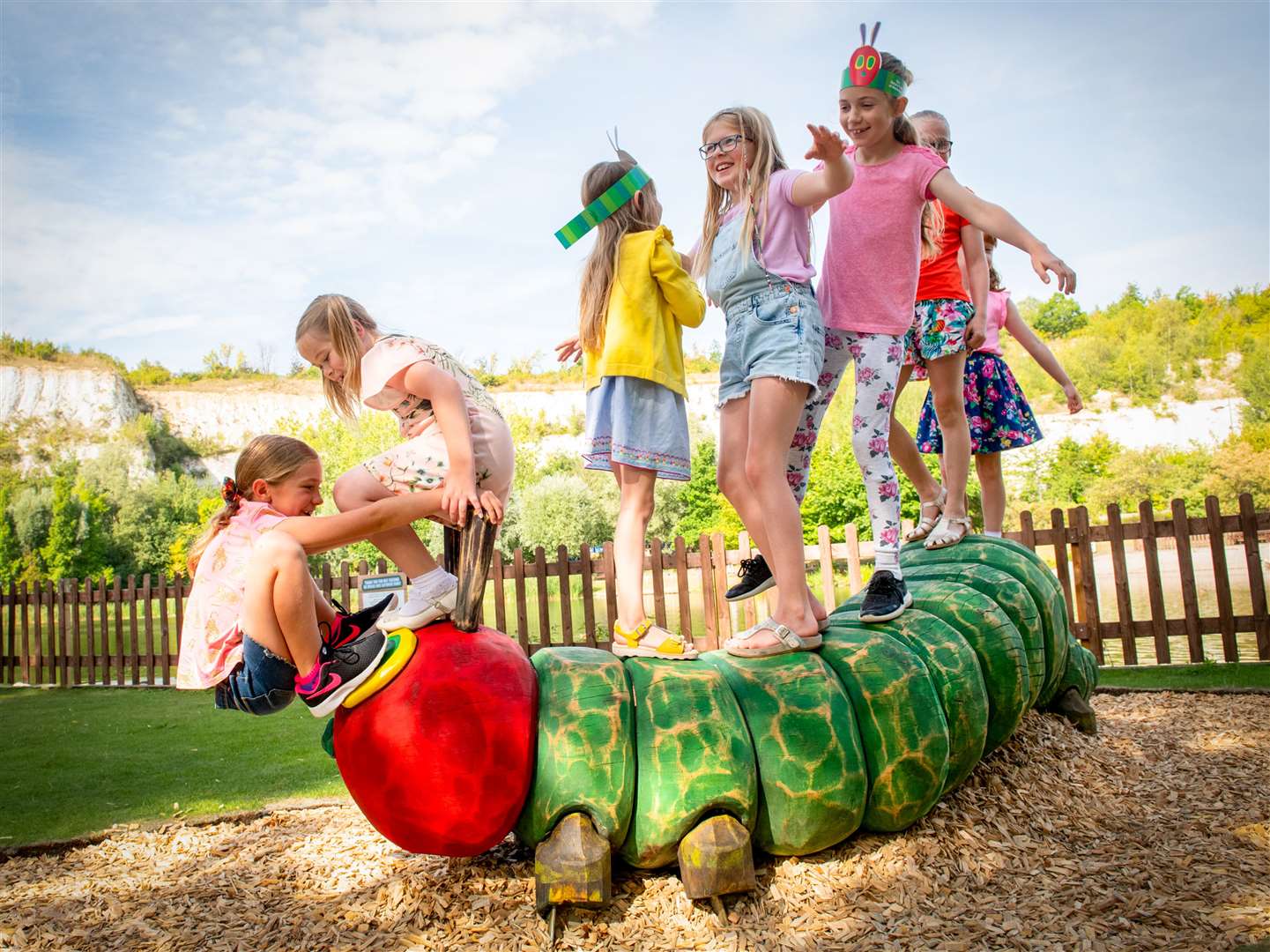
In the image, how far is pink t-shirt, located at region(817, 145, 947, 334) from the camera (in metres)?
3.75

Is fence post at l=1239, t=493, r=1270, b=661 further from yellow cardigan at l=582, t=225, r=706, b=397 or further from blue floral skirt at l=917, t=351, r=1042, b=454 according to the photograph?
yellow cardigan at l=582, t=225, r=706, b=397

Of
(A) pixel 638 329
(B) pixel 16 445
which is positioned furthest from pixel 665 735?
(B) pixel 16 445

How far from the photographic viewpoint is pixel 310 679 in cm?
270

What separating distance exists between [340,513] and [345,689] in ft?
1.90

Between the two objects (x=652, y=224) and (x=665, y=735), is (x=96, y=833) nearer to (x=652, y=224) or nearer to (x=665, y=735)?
(x=665, y=735)

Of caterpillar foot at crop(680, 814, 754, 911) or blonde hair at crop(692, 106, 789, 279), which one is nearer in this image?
caterpillar foot at crop(680, 814, 754, 911)

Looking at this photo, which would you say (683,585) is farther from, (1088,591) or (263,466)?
(263,466)

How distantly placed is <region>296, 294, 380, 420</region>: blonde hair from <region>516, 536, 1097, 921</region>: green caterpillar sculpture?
1.26 metres

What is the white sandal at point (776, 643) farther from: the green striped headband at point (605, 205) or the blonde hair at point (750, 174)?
the green striped headband at point (605, 205)

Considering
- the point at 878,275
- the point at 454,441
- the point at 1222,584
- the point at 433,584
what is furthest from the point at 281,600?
the point at 1222,584

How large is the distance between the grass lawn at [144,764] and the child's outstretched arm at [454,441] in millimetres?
2953

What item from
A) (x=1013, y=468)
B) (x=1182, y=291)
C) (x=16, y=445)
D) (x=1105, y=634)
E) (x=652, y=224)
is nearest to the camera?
(x=652, y=224)

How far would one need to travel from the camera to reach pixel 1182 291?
60062 mm

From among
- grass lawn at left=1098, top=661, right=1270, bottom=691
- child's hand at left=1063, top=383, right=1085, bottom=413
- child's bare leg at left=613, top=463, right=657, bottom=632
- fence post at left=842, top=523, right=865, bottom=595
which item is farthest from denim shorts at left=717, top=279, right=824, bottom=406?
fence post at left=842, top=523, right=865, bottom=595
